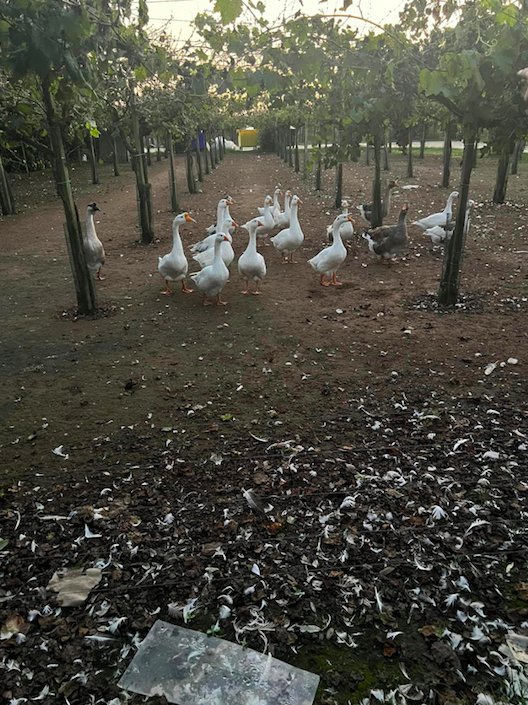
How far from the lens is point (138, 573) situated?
337 centimetres

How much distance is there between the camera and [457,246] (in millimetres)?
7418

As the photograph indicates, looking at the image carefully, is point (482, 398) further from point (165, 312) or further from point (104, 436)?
point (165, 312)

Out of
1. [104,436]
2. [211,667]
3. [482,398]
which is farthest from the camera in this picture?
[482,398]

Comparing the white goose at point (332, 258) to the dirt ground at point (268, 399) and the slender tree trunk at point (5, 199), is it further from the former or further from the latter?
the slender tree trunk at point (5, 199)

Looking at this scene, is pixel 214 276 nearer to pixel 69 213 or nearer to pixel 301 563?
pixel 69 213

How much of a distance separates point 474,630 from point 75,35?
19.5 feet

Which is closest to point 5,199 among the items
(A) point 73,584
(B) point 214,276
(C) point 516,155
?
(B) point 214,276

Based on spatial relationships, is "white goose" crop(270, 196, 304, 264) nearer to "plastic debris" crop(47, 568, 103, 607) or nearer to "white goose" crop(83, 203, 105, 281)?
"white goose" crop(83, 203, 105, 281)

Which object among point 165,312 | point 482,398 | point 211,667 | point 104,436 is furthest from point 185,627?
point 165,312

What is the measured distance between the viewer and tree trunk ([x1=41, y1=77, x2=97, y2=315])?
6750 mm

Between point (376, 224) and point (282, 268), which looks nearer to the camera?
point (282, 268)

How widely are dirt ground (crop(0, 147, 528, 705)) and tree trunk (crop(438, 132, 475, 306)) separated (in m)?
0.41

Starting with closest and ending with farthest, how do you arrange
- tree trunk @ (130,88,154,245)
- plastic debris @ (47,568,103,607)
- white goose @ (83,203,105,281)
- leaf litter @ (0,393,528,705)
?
1. leaf litter @ (0,393,528,705)
2. plastic debris @ (47,568,103,607)
3. white goose @ (83,203,105,281)
4. tree trunk @ (130,88,154,245)

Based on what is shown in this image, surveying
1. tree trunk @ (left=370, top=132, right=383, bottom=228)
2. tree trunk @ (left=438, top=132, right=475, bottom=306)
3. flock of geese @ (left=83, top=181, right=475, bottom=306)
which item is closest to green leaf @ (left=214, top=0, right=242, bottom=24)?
tree trunk @ (left=438, top=132, right=475, bottom=306)
